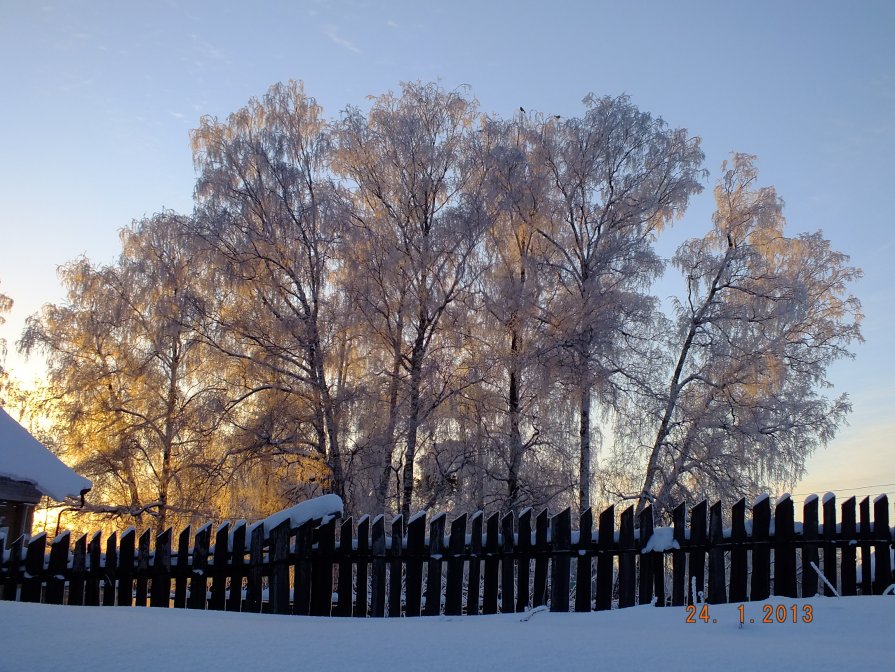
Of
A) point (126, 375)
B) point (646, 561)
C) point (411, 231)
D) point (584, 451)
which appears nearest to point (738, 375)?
point (584, 451)

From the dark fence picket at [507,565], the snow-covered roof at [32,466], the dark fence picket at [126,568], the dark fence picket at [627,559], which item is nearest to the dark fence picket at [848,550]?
the dark fence picket at [627,559]

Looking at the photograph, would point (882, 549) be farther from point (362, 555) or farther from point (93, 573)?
point (93, 573)

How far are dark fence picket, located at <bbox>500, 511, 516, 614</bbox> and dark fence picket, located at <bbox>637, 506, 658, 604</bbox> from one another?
1059 mm

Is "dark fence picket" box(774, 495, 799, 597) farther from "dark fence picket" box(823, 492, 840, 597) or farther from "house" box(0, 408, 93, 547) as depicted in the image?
"house" box(0, 408, 93, 547)

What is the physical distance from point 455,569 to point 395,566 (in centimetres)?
51

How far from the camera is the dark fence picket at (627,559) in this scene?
6.31 m

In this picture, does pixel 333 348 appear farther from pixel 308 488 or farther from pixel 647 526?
pixel 647 526

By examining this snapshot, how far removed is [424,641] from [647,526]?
3224 mm

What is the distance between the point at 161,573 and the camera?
6.84 meters

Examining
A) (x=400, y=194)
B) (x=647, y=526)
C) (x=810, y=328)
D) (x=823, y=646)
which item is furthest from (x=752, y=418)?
(x=823, y=646)

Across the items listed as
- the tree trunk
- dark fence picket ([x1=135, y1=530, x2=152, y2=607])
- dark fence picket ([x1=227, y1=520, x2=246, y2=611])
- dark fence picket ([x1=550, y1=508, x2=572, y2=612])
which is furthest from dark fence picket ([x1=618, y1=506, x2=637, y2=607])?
the tree trunk

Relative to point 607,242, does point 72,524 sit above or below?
below

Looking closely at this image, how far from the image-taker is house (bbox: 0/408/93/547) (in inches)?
420

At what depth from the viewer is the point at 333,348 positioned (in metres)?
16.7
